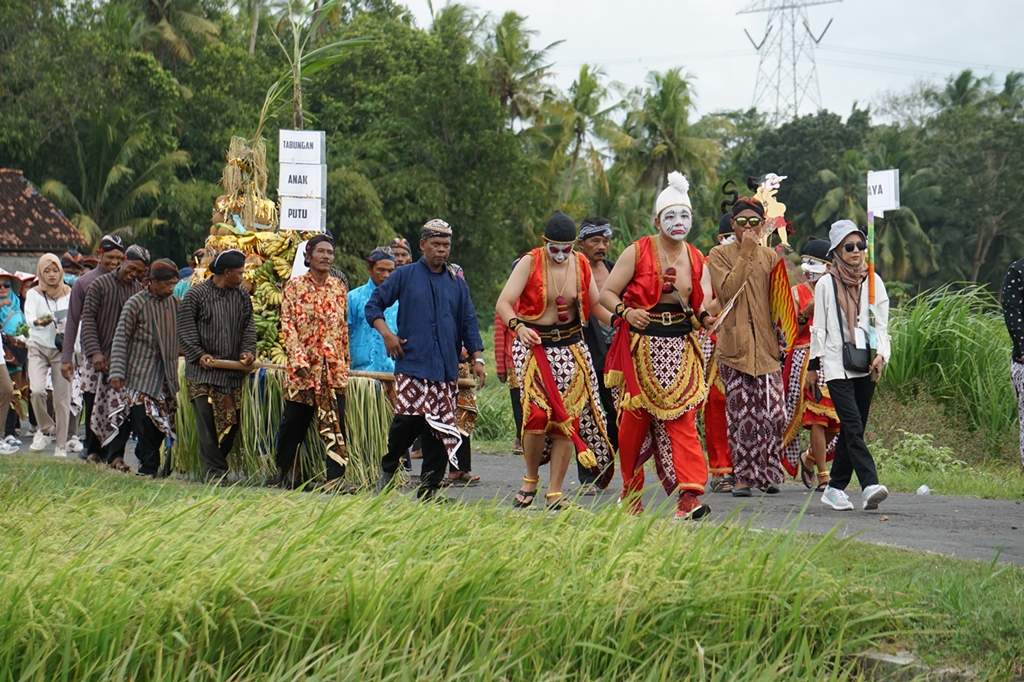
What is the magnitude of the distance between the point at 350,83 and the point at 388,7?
9.41 metres

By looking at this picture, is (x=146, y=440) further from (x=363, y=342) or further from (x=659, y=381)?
(x=659, y=381)

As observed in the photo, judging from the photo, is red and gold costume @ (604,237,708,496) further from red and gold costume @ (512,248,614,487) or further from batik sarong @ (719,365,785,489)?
batik sarong @ (719,365,785,489)

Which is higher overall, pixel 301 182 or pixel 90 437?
pixel 301 182

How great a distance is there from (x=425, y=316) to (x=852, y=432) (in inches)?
116

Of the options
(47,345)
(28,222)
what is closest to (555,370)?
(47,345)

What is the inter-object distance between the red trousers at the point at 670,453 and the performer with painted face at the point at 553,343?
50cm

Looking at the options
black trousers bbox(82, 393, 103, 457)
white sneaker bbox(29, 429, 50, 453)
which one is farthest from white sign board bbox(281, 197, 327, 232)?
white sneaker bbox(29, 429, 50, 453)

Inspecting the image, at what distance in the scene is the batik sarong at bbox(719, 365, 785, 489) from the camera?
33.6 ft

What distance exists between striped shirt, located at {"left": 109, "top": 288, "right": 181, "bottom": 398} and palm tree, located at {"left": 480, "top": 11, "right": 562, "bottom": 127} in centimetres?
4194

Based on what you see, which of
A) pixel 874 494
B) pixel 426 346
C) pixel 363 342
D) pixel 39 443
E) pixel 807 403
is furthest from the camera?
pixel 39 443

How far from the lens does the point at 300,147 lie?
11234 millimetres

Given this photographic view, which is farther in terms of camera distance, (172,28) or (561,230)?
(172,28)

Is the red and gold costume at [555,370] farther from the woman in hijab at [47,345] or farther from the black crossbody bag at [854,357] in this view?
the woman in hijab at [47,345]

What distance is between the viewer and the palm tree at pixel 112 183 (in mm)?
38938
